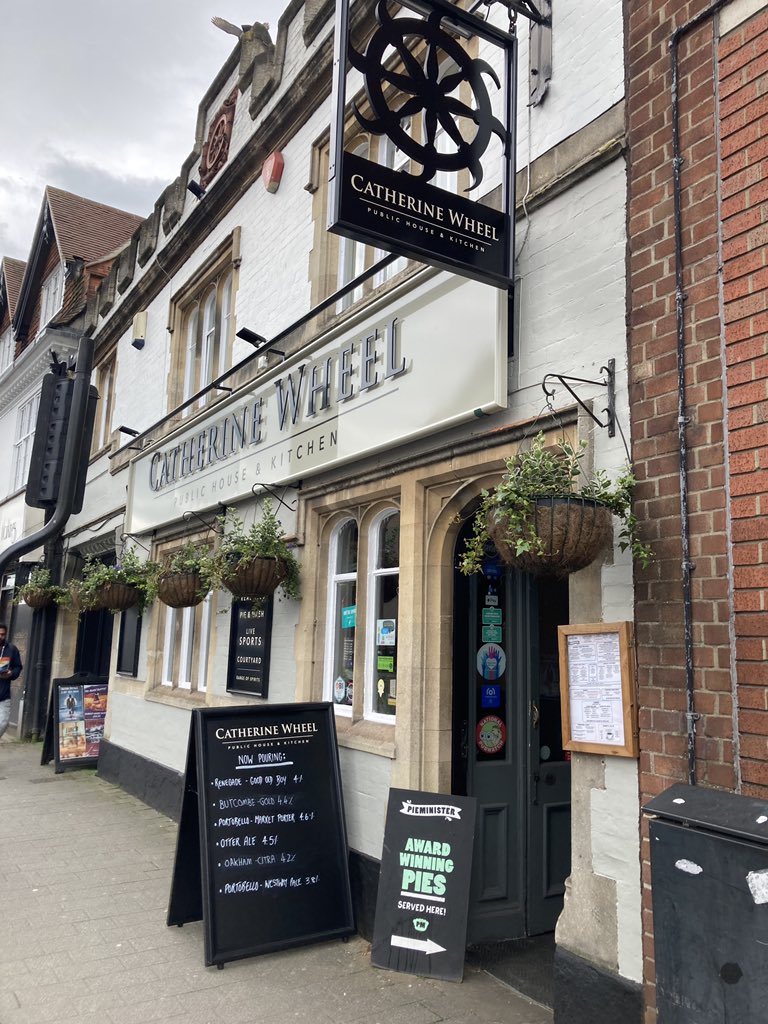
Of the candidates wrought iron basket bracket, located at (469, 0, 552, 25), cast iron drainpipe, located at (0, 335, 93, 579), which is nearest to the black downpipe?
cast iron drainpipe, located at (0, 335, 93, 579)

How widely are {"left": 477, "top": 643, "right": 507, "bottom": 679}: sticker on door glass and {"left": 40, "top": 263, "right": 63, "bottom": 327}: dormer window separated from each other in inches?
577

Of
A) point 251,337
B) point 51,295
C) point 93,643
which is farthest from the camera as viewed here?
point 51,295

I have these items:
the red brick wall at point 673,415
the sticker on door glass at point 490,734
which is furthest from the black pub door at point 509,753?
the red brick wall at point 673,415

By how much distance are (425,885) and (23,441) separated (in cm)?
1537

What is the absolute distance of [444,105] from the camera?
4680 mm

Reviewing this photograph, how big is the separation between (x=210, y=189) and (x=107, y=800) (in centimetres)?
755

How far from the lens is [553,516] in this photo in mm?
3650

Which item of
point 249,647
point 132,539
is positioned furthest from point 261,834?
point 132,539

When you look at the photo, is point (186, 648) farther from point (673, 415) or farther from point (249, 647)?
point (673, 415)

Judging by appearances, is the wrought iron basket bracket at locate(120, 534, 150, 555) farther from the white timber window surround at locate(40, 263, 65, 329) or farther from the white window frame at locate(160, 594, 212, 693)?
the white timber window surround at locate(40, 263, 65, 329)

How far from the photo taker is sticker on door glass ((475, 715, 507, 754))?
5527 millimetres

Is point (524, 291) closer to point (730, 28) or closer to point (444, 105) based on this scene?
point (444, 105)

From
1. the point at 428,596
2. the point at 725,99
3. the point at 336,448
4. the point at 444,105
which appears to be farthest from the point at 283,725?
the point at 725,99

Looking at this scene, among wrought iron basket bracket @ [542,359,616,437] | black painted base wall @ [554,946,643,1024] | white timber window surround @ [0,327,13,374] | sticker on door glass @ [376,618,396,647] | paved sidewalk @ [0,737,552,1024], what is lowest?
paved sidewalk @ [0,737,552,1024]
